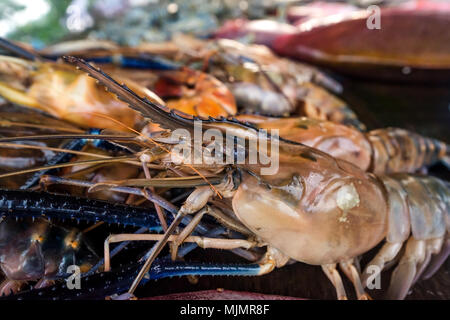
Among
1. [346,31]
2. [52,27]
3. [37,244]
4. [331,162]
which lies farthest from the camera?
[52,27]

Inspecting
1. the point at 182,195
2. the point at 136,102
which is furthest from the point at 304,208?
the point at 136,102

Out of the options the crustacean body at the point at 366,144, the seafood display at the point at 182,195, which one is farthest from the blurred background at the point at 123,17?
the crustacean body at the point at 366,144

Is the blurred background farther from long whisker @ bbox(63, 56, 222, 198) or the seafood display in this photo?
long whisker @ bbox(63, 56, 222, 198)

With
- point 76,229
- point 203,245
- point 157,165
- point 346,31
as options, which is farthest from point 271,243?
point 346,31

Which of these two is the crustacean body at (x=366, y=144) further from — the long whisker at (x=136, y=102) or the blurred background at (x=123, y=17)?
the blurred background at (x=123, y=17)

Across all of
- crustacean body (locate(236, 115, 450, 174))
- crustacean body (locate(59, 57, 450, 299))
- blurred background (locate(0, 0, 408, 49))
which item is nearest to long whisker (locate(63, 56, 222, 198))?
crustacean body (locate(59, 57, 450, 299))

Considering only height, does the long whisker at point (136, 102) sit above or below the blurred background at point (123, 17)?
below
